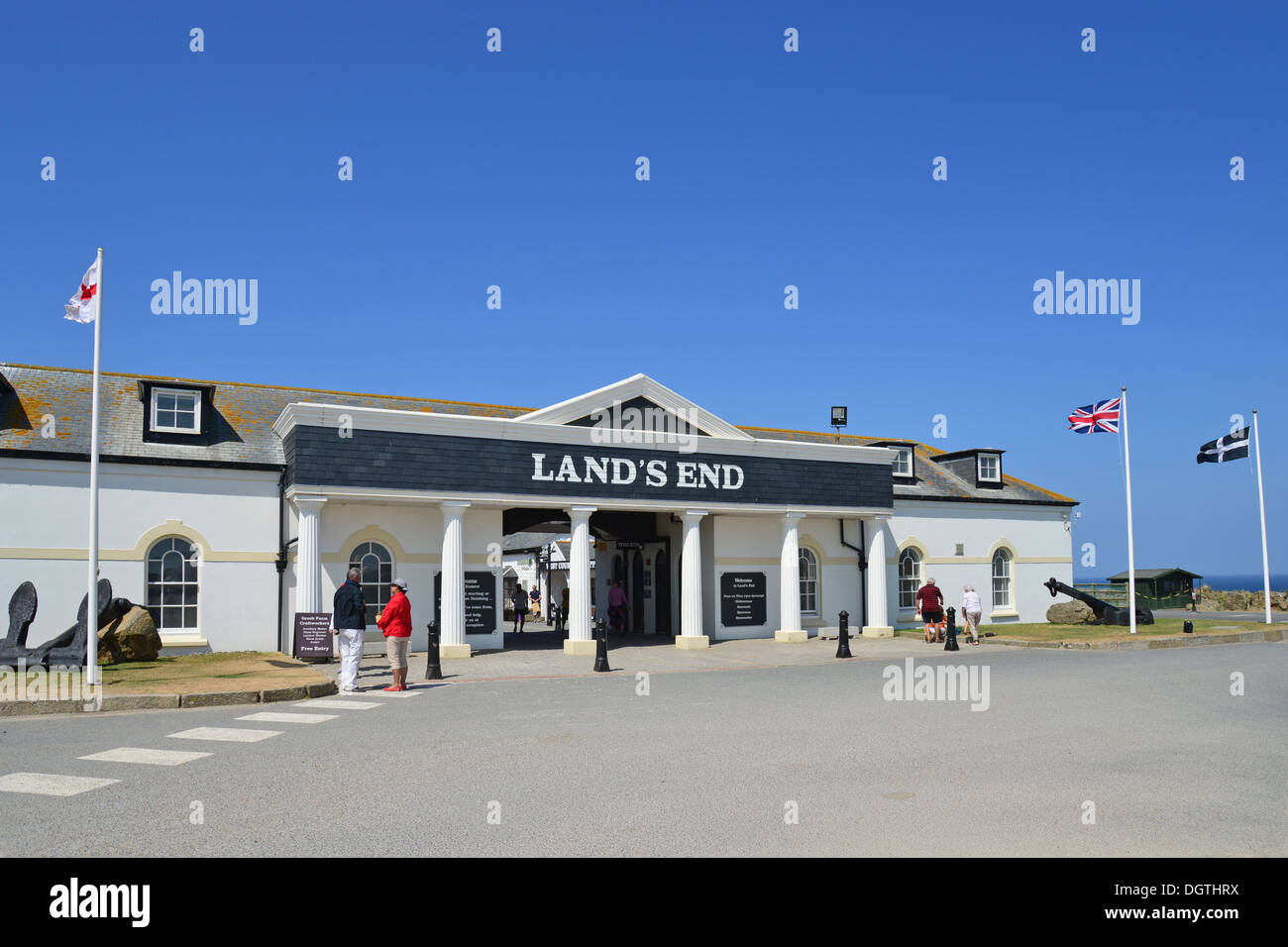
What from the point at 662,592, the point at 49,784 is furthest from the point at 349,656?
the point at 662,592

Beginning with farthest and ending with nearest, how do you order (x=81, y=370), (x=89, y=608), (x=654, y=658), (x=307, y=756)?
(x=81, y=370), (x=654, y=658), (x=89, y=608), (x=307, y=756)

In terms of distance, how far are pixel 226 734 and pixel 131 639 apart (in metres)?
9.26

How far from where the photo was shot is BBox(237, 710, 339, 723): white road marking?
1197 centimetres

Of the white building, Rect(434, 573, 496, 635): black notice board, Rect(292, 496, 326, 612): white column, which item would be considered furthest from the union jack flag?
Rect(292, 496, 326, 612): white column

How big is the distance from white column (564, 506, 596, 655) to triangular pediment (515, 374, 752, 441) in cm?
223

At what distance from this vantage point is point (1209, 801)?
24.2 feet

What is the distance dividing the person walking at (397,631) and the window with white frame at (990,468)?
2272 centimetres

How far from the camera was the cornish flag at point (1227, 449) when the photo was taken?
27484mm

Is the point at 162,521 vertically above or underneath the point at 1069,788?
above

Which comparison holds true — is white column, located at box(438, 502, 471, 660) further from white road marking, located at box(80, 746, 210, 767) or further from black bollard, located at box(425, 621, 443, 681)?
white road marking, located at box(80, 746, 210, 767)

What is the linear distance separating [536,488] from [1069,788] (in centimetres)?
1584

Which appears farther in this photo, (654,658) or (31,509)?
(654,658)
